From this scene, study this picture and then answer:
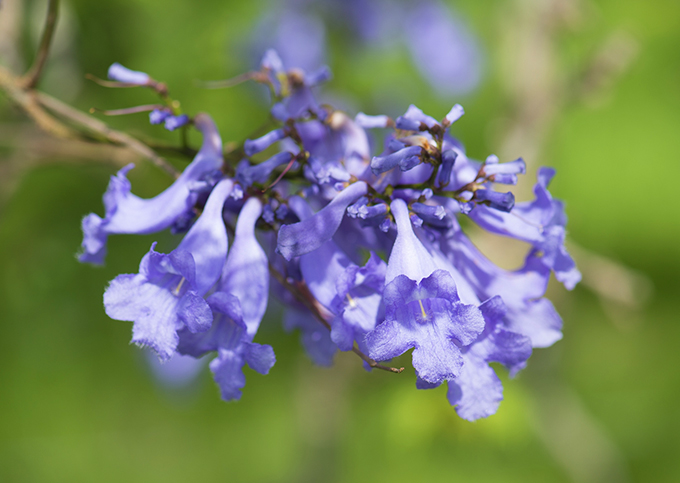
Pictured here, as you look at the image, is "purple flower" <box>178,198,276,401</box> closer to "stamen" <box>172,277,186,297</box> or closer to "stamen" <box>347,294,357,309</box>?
"stamen" <box>172,277,186,297</box>

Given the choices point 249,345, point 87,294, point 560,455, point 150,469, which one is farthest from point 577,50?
point 150,469

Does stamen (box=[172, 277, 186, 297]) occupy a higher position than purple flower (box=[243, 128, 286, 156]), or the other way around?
purple flower (box=[243, 128, 286, 156])

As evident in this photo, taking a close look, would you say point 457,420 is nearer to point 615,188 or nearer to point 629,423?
point 615,188

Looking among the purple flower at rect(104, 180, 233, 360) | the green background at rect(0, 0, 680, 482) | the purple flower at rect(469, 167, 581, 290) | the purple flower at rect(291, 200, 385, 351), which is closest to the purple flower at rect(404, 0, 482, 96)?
the green background at rect(0, 0, 680, 482)

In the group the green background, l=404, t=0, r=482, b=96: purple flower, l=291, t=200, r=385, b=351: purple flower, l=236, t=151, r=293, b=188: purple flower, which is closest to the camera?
l=291, t=200, r=385, b=351: purple flower

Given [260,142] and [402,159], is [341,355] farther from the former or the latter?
[402,159]

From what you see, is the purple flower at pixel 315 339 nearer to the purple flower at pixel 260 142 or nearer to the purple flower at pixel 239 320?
the purple flower at pixel 239 320
